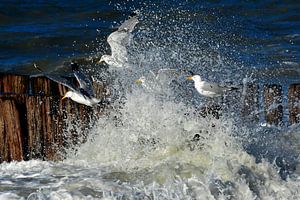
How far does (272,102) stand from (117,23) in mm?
10849

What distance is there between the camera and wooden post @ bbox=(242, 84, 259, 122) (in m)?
9.52

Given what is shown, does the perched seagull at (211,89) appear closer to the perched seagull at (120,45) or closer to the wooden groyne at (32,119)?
the wooden groyne at (32,119)

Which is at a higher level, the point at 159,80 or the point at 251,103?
the point at 159,80

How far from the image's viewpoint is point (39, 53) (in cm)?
1705

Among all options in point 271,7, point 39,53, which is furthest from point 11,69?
point 271,7

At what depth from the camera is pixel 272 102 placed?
31.7ft

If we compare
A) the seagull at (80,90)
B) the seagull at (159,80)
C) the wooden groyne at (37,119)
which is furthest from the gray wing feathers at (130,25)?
the seagull at (80,90)

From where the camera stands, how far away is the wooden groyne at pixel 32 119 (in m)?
8.65

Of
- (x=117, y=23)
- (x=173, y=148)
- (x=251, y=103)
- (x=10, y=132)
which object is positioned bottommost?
(x=173, y=148)

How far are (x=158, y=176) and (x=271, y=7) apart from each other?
49.9 ft

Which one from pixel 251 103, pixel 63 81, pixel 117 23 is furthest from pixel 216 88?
pixel 117 23

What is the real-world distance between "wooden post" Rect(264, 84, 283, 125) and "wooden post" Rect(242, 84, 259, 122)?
0.44ft

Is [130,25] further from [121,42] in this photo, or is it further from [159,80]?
[159,80]

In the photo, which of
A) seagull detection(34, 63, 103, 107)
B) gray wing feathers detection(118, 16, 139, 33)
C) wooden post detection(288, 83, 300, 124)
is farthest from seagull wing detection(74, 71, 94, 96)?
wooden post detection(288, 83, 300, 124)
